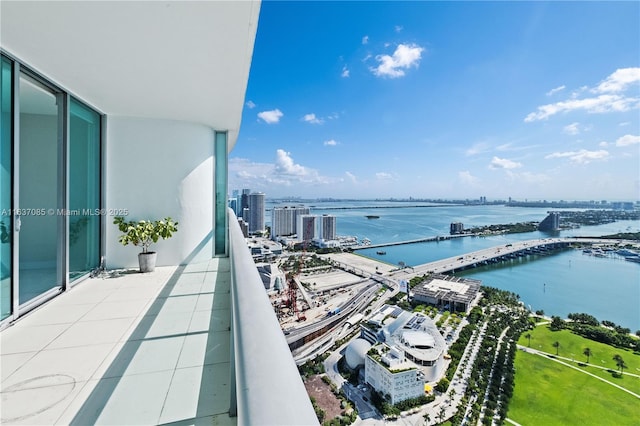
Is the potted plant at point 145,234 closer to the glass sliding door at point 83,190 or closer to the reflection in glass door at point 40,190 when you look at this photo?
the glass sliding door at point 83,190

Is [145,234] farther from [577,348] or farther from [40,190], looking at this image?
[577,348]

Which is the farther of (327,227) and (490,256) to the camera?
(327,227)

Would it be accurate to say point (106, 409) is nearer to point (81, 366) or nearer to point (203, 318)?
point (81, 366)

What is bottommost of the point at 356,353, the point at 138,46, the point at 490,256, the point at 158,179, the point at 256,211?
the point at 356,353

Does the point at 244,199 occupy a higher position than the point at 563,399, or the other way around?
the point at 244,199

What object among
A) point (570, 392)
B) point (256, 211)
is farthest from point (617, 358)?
point (256, 211)

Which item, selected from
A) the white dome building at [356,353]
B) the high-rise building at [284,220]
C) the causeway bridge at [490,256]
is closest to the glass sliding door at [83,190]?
the white dome building at [356,353]
